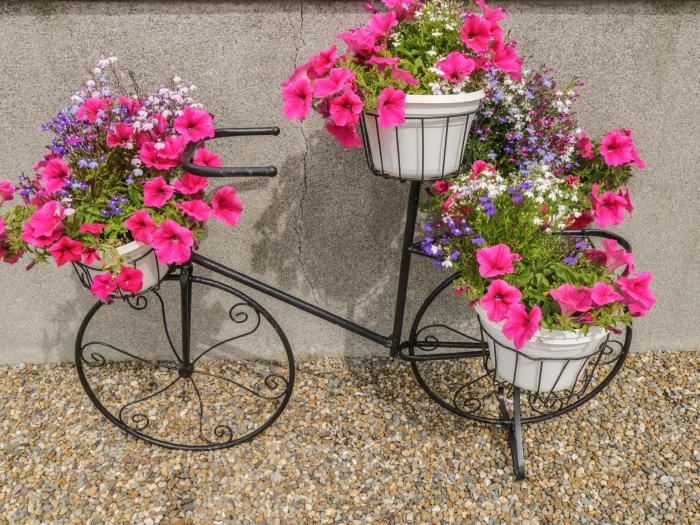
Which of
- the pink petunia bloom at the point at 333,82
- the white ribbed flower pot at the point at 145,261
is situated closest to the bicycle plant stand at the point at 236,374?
the white ribbed flower pot at the point at 145,261

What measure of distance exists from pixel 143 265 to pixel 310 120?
3.37 feet

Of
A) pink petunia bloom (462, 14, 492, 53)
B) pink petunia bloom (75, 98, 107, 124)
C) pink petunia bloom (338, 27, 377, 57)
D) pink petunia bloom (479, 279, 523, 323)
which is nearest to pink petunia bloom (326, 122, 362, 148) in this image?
pink petunia bloom (338, 27, 377, 57)

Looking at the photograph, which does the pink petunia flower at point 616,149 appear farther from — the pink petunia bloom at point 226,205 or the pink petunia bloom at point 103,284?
the pink petunia bloom at point 103,284

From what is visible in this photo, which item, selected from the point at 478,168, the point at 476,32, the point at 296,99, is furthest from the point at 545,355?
the point at 296,99

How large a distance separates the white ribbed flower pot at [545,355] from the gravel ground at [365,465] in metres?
0.69

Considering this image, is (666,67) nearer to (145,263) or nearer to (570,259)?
(570,259)

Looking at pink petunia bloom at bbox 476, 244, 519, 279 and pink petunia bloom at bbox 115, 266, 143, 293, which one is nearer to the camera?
pink petunia bloom at bbox 476, 244, 519, 279

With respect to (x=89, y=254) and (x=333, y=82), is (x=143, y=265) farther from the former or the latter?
(x=333, y=82)

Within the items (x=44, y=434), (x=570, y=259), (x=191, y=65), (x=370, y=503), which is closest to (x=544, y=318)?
(x=570, y=259)

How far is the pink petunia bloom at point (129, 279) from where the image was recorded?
1.97m

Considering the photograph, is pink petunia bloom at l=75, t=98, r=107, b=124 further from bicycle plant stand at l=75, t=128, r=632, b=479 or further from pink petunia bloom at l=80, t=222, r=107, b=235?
bicycle plant stand at l=75, t=128, r=632, b=479

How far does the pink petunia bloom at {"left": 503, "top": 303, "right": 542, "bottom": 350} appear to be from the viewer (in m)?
1.82

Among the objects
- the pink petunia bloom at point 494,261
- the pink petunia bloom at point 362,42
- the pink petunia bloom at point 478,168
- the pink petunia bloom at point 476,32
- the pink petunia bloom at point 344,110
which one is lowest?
the pink petunia bloom at point 494,261

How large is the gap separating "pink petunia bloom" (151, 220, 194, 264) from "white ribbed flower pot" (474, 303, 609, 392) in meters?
1.16
